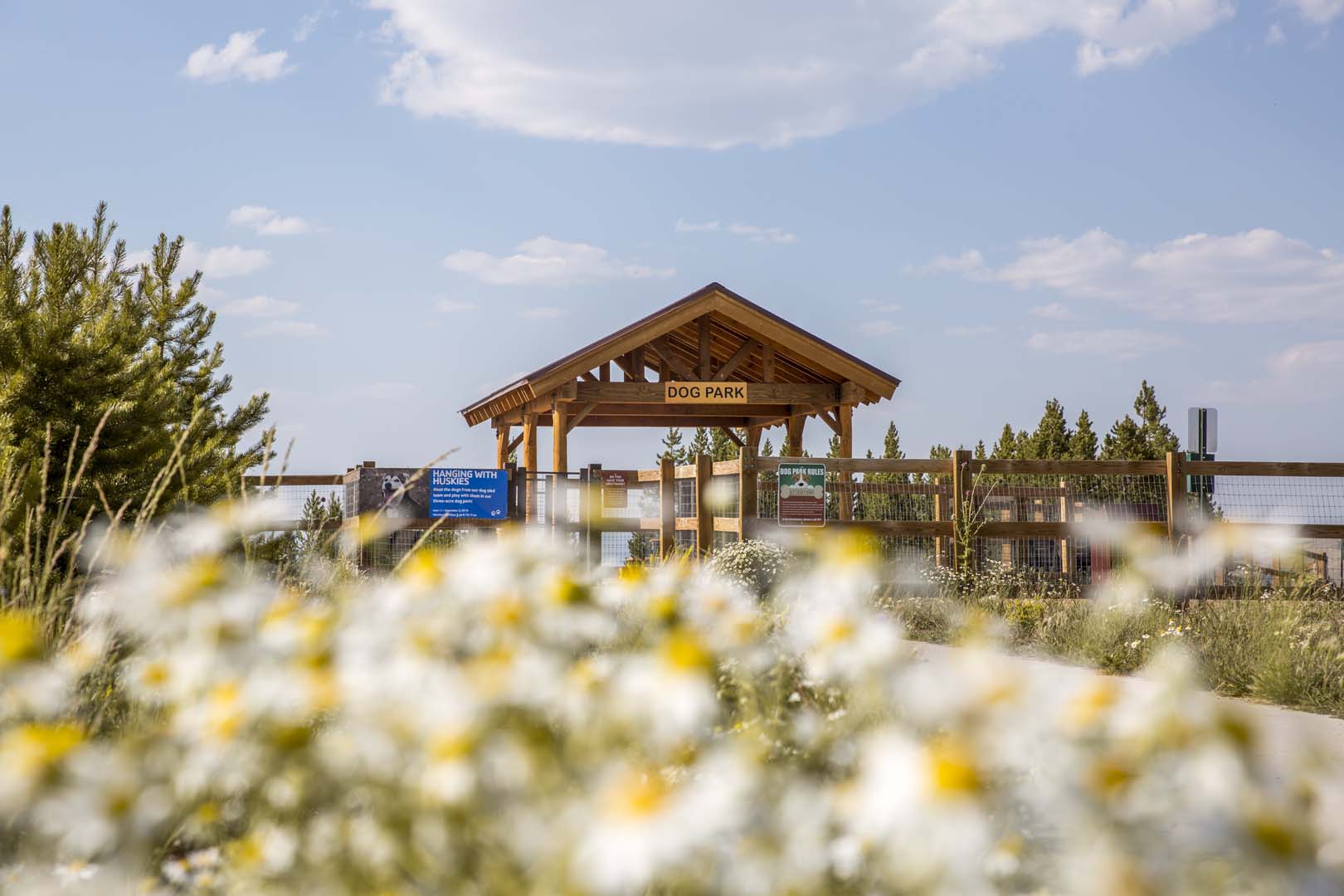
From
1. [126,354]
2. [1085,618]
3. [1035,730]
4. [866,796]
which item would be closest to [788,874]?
[866,796]

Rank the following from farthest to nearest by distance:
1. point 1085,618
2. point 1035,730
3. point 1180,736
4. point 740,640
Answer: point 1085,618 → point 740,640 → point 1035,730 → point 1180,736

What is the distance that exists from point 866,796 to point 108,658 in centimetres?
350

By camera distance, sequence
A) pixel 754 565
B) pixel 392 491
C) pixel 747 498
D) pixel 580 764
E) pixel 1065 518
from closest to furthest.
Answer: pixel 580 764 < pixel 754 565 < pixel 747 498 < pixel 1065 518 < pixel 392 491

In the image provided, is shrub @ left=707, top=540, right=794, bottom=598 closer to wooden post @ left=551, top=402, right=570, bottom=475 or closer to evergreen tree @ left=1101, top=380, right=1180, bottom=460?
wooden post @ left=551, top=402, right=570, bottom=475

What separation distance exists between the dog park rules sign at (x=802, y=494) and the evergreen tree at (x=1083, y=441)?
10937mm

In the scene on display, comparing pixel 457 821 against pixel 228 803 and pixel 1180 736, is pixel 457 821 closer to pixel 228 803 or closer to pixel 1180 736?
pixel 1180 736

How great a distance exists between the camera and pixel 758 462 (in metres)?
11.4

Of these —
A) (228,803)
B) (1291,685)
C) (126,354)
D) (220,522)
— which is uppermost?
(126,354)

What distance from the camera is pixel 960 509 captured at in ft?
35.8

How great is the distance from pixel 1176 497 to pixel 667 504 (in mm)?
5419

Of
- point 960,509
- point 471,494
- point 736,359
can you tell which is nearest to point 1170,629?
point 960,509

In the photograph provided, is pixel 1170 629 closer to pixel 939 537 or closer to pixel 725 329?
pixel 939 537

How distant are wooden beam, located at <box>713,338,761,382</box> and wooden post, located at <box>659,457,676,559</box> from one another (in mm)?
3500

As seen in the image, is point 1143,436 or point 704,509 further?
point 1143,436
